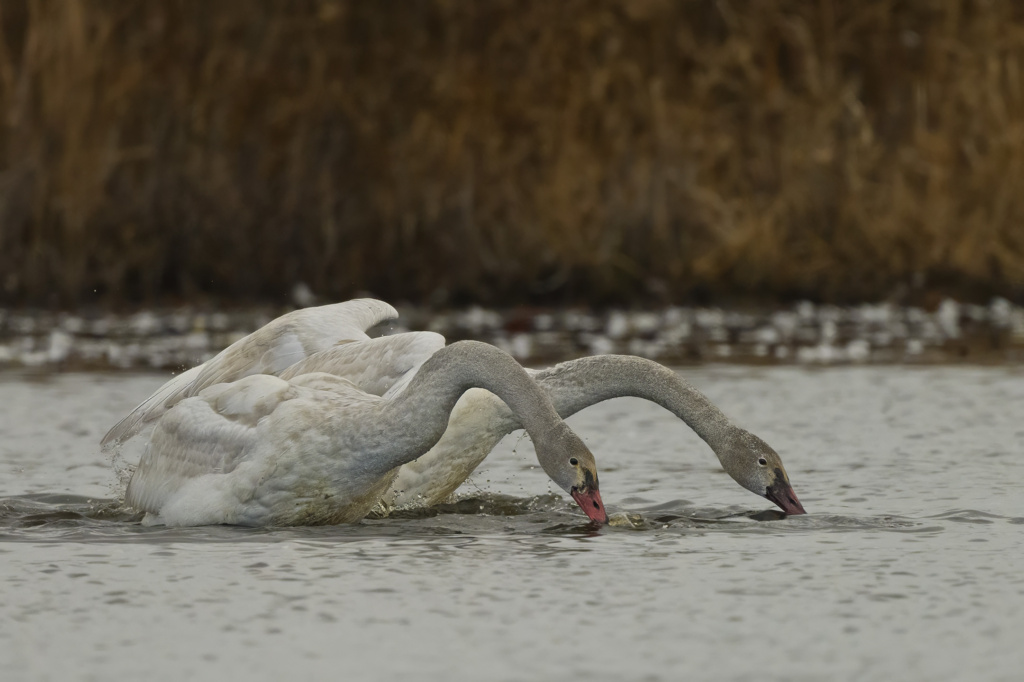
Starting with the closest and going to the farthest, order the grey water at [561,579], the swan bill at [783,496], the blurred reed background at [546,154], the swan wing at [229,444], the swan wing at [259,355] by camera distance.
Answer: the grey water at [561,579] < the swan wing at [229,444] < the swan bill at [783,496] < the swan wing at [259,355] < the blurred reed background at [546,154]

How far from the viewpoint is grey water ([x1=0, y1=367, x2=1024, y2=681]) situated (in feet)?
17.6

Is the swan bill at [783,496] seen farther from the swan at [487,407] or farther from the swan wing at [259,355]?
the swan wing at [259,355]

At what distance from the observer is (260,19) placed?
1806 cm

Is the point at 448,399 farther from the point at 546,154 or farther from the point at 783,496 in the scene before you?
the point at 546,154

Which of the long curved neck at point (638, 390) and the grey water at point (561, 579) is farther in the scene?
the long curved neck at point (638, 390)

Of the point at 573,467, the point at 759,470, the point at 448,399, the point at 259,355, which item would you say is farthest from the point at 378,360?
the point at 759,470

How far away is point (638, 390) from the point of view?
26.8 ft

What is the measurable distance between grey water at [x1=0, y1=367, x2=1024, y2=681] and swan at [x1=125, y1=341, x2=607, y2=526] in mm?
137

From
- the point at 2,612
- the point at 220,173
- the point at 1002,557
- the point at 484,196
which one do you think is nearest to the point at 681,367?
the point at 484,196

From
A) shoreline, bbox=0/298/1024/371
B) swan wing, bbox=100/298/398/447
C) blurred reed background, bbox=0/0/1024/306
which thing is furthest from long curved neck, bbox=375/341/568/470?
blurred reed background, bbox=0/0/1024/306

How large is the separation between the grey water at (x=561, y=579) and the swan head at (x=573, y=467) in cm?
15

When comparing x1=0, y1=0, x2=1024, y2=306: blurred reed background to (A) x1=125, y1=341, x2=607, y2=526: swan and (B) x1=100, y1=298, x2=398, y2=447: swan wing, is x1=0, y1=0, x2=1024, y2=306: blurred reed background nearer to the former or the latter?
(B) x1=100, y1=298, x2=398, y2=447: swan wing

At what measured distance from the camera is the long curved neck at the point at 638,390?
8.13 metres

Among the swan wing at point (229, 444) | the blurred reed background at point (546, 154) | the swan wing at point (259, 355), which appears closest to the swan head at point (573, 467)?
the swan wing at point (229, 444)
